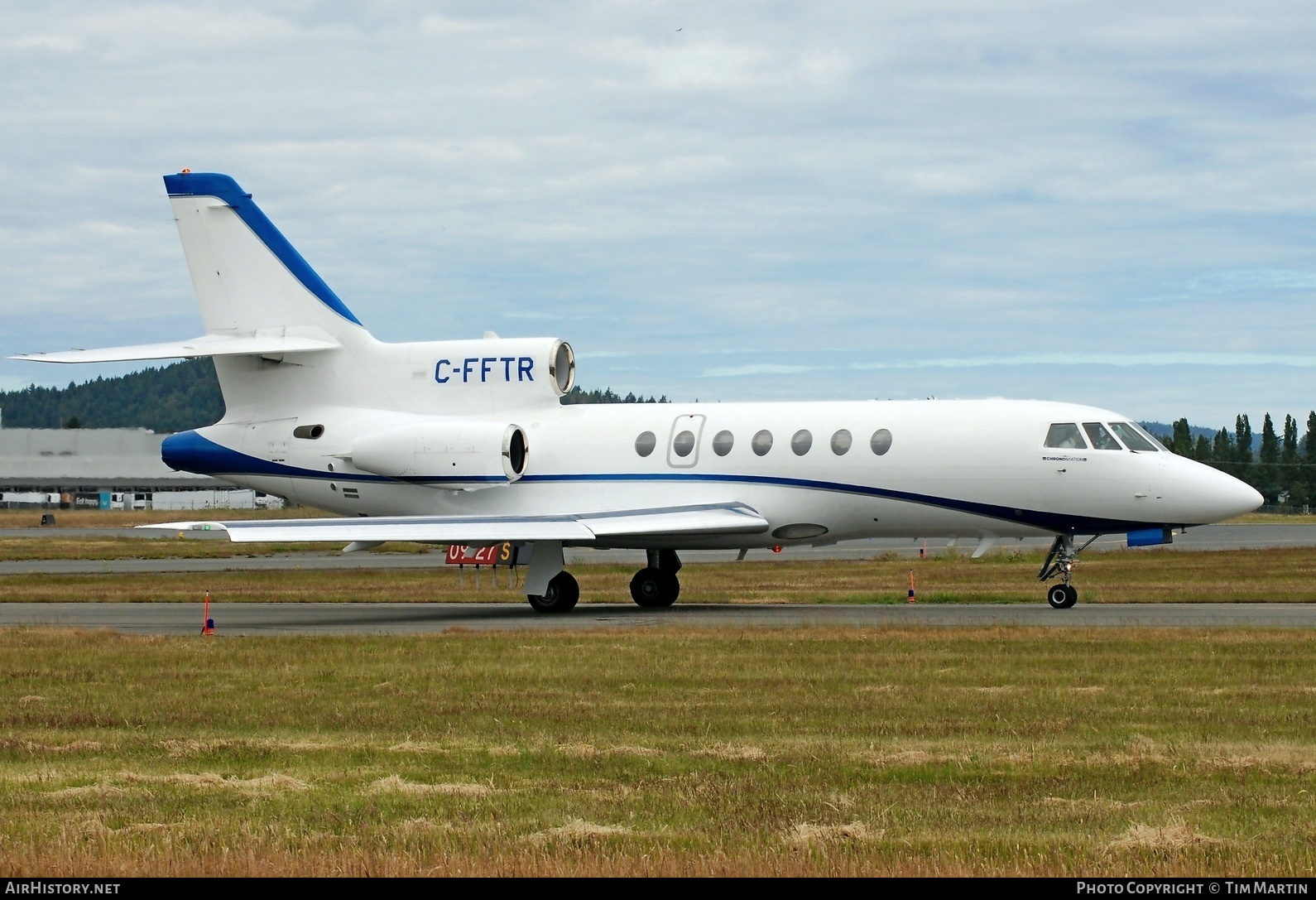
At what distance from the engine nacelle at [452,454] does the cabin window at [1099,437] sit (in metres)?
10.1

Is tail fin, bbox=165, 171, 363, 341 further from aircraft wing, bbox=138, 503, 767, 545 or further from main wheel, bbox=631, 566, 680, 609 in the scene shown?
main wheel, bbox=631, 566, 680, 609

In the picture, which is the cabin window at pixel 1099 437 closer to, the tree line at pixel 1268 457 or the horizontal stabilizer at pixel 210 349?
the horizontal stabilizer at pixel 210 349

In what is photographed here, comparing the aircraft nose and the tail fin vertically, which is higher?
the tail fin

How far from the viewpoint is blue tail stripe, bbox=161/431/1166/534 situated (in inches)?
1025

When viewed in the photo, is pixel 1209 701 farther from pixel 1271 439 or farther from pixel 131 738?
pixel 1271 439

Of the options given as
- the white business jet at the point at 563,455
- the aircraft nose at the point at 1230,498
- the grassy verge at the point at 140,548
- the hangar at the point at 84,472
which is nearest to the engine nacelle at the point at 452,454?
the white business jet at the point at 563,455

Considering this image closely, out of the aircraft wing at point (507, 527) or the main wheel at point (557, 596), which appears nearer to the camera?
the aircraft wing at point (507, 527)

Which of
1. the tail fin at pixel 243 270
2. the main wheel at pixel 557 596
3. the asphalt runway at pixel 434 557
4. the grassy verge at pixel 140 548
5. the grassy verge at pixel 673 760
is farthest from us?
the grassy verge at pixel 140 548

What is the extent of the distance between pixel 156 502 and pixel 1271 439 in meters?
104

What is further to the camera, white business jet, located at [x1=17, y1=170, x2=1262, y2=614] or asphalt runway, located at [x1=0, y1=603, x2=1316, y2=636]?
white business jet, located at [x1=17, y1=170, x2=1262, y2=614]

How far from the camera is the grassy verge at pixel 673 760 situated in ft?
26.0

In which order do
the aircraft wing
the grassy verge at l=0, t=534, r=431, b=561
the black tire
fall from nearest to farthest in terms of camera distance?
the aircraft wing < the black tire < the grassy verge at l=0, t=534, r=431, b=561

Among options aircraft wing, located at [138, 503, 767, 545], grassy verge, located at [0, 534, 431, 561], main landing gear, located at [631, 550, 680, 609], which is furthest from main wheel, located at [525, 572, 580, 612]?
grassy verge, located at [0, 534, 431, 561]

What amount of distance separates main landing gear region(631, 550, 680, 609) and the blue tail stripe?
1746mm
